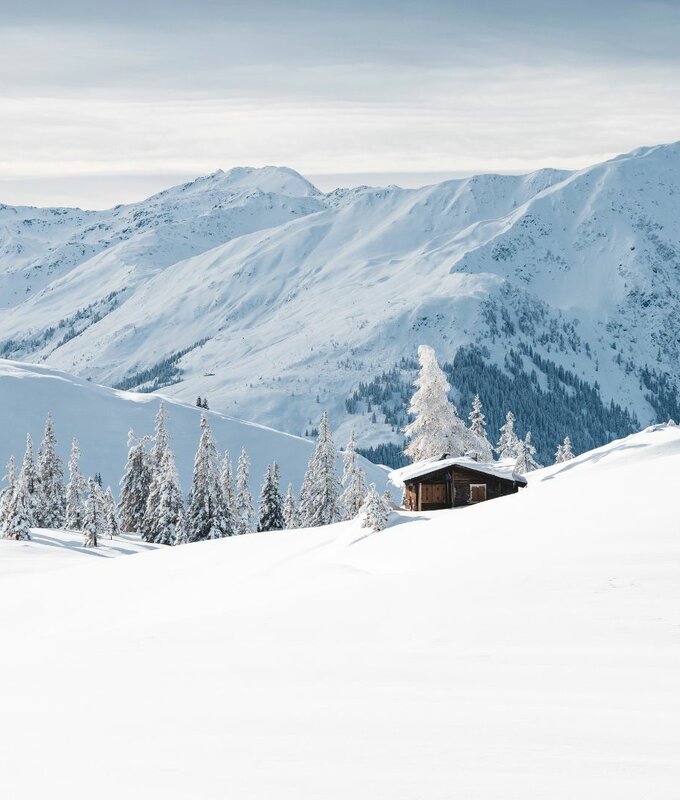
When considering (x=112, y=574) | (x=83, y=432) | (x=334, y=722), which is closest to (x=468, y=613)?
(x=334, y=722)

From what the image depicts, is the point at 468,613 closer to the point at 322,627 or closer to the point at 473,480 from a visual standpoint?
the point at 322,627

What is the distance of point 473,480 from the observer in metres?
45.9

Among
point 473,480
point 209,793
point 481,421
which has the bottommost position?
point 209,793

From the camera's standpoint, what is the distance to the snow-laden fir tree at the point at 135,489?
8506 centimetres

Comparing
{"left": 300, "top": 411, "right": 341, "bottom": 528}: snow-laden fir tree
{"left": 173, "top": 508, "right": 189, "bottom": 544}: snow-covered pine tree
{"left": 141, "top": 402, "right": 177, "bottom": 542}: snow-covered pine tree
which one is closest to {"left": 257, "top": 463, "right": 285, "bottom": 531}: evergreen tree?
{"left": 300, "top": 411, "right": 341, "bottom": 528}: snow-laden fir tree

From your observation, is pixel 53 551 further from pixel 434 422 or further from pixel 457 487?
pixel 457 487

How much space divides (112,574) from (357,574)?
14.0 metres

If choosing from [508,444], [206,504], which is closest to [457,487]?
[508,444]

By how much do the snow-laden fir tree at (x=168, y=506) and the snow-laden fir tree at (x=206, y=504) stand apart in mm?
1807

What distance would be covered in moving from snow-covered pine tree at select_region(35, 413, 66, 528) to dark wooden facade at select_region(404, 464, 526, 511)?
156 ft

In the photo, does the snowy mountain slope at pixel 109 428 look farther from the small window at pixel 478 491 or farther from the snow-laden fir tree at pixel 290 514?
the small window at pixel 478 491

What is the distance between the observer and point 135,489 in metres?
86.9

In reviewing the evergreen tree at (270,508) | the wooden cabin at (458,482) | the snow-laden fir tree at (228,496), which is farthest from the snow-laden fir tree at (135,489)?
the wooden cabin at (458,482)

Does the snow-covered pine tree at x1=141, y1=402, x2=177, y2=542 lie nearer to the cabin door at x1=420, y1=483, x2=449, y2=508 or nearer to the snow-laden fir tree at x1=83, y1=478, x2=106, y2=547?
the snow-laden fir tree at x1=83, y1=478, x2=106, y2=547
